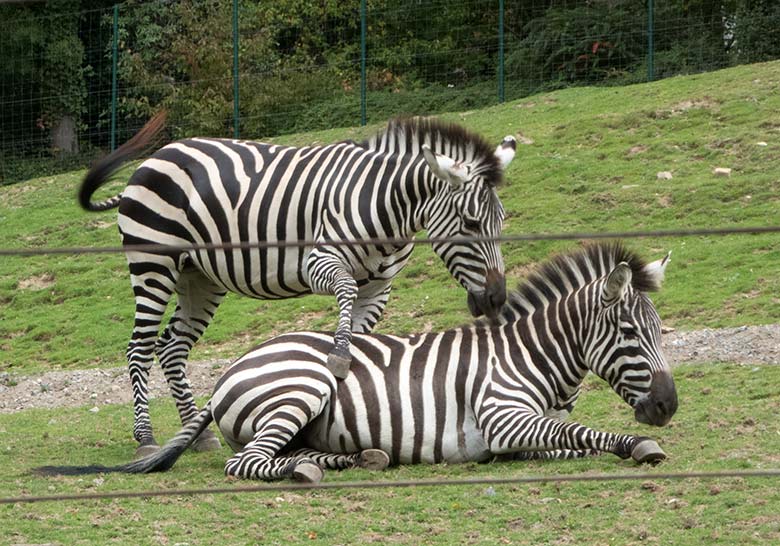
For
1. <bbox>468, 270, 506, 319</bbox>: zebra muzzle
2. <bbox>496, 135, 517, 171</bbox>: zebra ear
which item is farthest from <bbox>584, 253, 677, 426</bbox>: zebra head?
<bbox>496, 135, 517, 171</bbox>: zebra ear

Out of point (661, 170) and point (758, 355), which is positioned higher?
point (661, 170)

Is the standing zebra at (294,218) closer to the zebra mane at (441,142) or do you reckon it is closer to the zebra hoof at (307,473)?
the zebra mane at (441,142)

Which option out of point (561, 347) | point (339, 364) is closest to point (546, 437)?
point (561, 347)

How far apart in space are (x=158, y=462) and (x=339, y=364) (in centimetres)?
132

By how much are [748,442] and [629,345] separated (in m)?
1.04

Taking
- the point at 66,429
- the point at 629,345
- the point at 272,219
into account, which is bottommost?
the point at 66,429

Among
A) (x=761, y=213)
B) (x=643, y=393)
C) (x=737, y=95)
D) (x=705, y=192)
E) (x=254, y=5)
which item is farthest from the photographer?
(x=254, y=5)

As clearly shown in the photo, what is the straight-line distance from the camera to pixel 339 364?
315 inches

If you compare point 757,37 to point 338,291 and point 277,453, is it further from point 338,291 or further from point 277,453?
point 277,453

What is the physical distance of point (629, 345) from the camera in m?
7.65

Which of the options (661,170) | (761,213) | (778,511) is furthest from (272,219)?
(661,170)

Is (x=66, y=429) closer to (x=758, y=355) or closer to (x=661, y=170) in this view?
(x=758, y=355)

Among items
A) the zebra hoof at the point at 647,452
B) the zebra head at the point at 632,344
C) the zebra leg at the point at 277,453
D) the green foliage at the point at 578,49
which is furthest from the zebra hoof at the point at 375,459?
the green foliage at the point at 578,49

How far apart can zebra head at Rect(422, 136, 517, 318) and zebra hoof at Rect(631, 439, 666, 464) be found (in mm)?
1575
